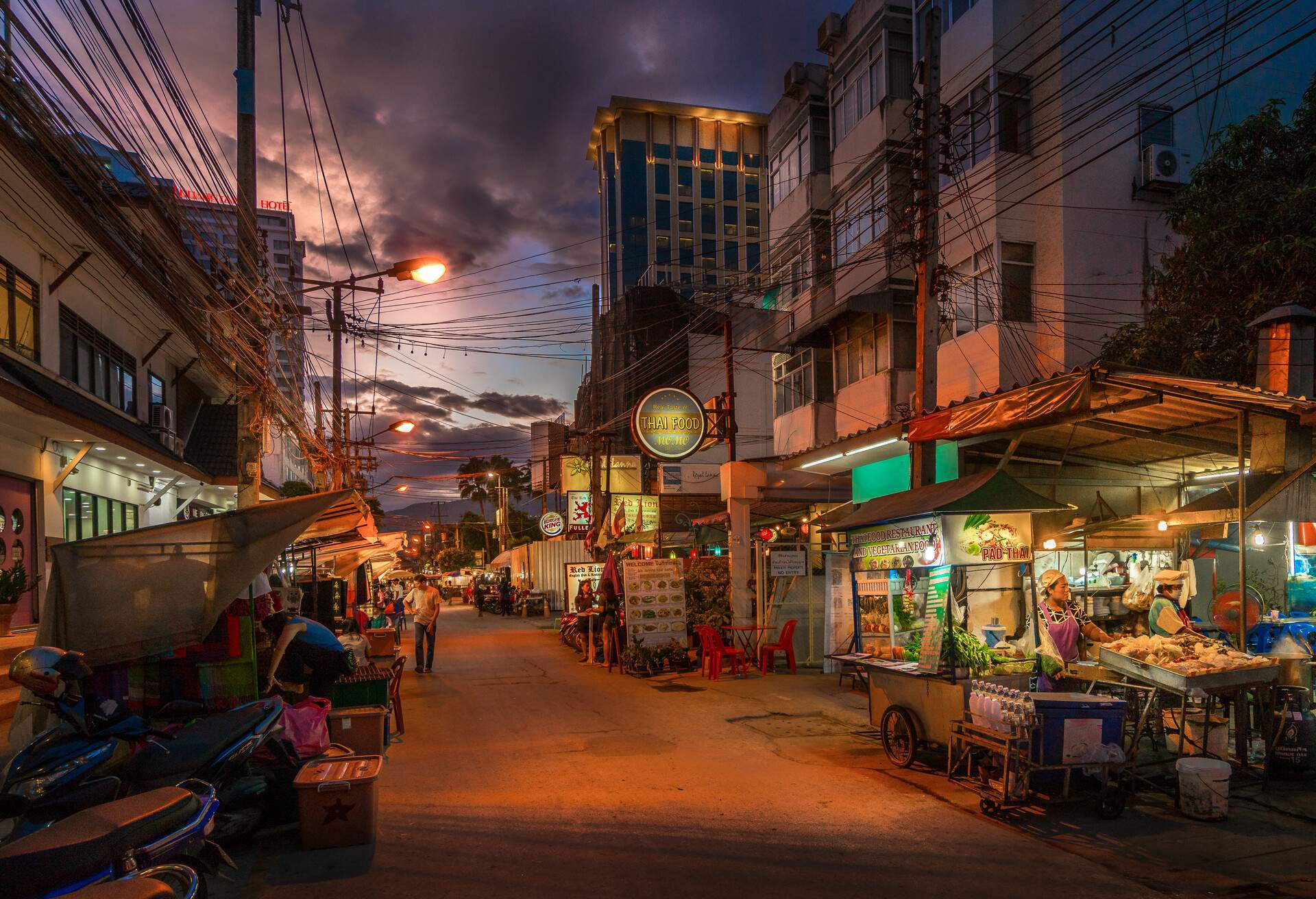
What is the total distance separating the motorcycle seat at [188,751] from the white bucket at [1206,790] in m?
7.66

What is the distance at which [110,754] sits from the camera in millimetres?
5785

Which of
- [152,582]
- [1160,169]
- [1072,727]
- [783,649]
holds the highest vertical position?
[1160,169]

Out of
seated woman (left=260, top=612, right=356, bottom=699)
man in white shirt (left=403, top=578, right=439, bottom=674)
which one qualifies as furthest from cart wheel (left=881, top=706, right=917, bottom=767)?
man in white shirt (left=403, top=578, right=439, bottom=674)

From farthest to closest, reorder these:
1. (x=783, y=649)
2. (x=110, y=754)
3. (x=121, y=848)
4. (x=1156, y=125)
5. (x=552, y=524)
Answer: (x=552, y=524) → (x=1156, y=125) → (x=783, y=649) → (x=110, y=754) → (x=121, y=848)

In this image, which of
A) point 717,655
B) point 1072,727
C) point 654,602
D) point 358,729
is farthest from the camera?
point 654,602

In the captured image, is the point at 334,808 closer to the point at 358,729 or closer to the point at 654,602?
the point at 358,729

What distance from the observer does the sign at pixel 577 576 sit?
28578 millimetres

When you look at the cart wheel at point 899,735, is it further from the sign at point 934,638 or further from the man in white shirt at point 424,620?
the man in white shirt at point 424,620

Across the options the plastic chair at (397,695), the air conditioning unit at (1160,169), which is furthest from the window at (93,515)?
the air conditioning unit at (1160,169)

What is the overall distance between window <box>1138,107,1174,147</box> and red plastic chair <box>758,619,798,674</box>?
13.4 meters

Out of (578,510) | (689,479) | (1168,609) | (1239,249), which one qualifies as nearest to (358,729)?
(1168,609)

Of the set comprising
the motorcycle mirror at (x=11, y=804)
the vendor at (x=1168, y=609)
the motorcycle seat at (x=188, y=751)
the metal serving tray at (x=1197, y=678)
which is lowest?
the motorcycle seat at (x=188, y=751)

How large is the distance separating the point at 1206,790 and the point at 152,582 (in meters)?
9.08

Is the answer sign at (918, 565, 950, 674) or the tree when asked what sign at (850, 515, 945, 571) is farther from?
the tree
